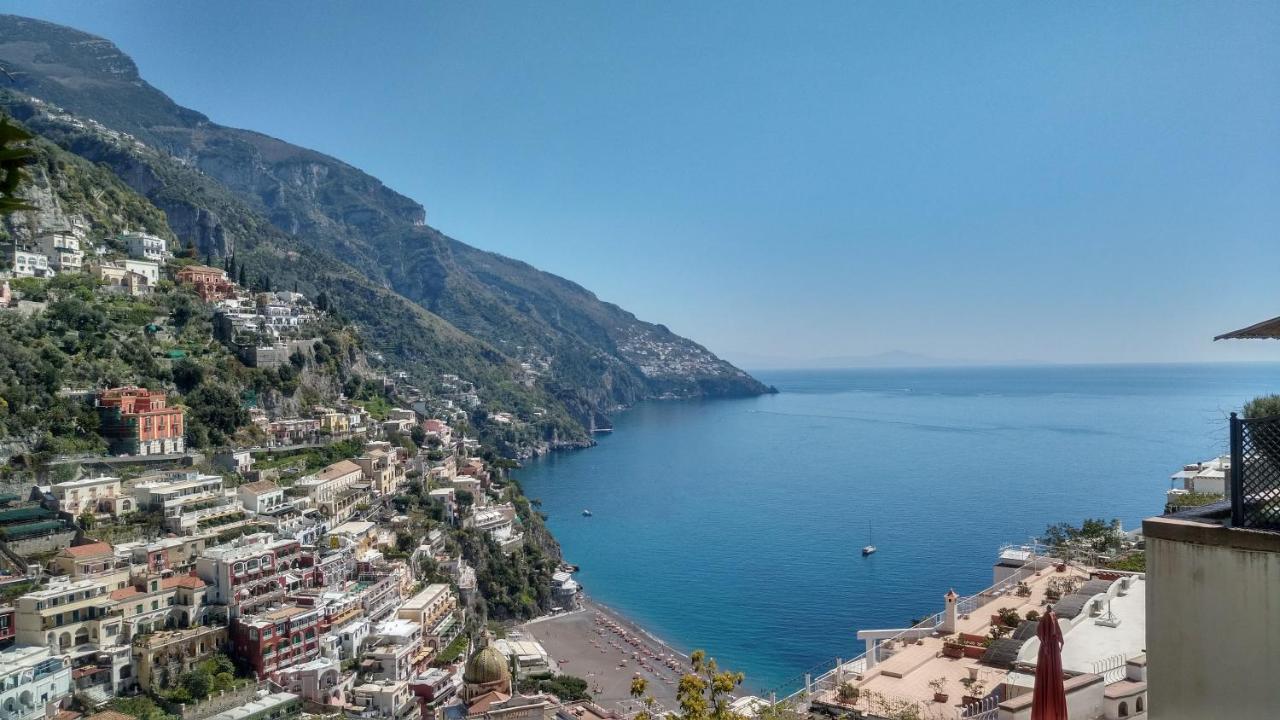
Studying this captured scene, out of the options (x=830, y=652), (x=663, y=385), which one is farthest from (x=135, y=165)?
(x=663, y=385)

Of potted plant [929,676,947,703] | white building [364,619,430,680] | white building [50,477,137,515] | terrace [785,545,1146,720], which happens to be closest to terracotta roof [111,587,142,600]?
white building [50,477,137,515]

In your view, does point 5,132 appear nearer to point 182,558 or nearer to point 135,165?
point 182,558

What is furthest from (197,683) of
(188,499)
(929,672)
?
(929,672)

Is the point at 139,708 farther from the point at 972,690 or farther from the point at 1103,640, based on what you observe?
the point at 1103,640

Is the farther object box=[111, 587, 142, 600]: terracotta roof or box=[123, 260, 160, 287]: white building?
box=[123, 260, 160, 287]: white building

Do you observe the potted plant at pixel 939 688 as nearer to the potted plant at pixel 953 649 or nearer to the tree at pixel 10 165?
the potted plant at pixel 953 649

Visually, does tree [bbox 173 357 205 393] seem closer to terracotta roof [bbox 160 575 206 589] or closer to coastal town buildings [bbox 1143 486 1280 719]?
terracotta roof [bbox 160 575 206 589]
